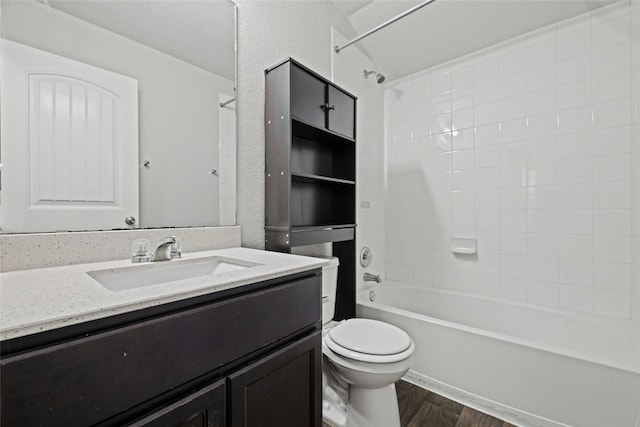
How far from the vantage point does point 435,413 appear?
4.70ft

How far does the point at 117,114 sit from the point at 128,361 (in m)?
0.85

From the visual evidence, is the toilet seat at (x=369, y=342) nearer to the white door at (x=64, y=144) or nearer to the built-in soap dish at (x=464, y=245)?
the white door at (x=64, y=144)

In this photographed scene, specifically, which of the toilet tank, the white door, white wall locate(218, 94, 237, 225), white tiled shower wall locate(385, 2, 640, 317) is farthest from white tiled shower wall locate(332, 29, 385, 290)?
the white door

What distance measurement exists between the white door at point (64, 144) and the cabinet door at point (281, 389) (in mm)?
711

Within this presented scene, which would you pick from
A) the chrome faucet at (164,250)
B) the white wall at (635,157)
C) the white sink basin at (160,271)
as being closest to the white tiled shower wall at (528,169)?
the white wall at (635,157)

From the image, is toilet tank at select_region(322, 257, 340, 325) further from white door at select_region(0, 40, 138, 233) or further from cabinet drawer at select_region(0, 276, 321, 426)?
white door at select_region(0, 40, 138, 233)

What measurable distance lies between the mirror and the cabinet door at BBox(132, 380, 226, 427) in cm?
67

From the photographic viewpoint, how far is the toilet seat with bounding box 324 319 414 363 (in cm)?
116

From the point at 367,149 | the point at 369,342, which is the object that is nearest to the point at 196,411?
the point at 369,342

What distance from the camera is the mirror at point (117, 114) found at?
2.58ft

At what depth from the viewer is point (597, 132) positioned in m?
1.76

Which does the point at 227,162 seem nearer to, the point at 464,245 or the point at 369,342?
the point at 369,342

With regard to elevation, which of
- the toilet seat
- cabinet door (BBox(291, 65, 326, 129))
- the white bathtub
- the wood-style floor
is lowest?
the wood-style floor

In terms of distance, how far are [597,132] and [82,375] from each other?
2659 millimetres
